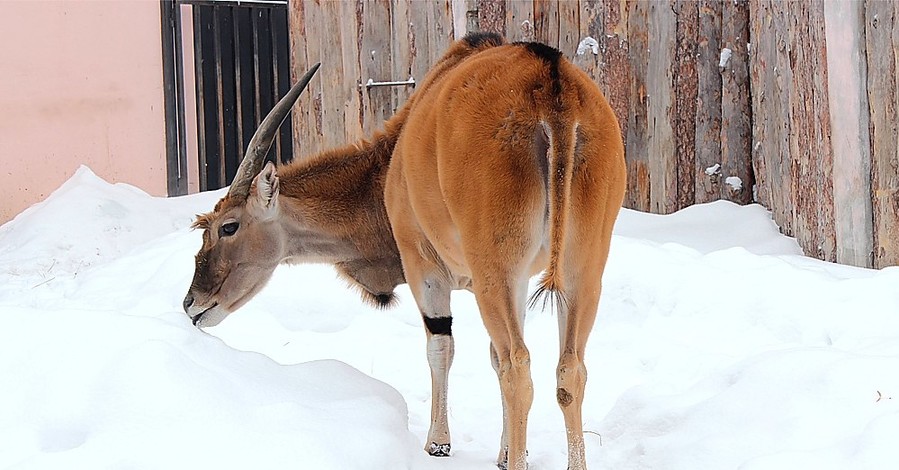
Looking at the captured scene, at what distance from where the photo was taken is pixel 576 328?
3.59 m

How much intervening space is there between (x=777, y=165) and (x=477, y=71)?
3311mm

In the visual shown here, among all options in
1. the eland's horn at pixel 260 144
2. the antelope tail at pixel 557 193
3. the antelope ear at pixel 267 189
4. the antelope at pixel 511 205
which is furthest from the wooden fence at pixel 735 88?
the antelope ear at pixel 267 189

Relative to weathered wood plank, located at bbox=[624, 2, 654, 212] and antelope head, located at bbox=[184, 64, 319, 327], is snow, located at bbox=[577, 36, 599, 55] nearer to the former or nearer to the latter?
weathered wood plank, located at bbox=[624, 2, 654, 212]

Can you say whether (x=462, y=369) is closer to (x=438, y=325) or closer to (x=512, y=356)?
(x=438, y=325)

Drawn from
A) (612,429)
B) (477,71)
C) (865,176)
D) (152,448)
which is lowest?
(612,429)

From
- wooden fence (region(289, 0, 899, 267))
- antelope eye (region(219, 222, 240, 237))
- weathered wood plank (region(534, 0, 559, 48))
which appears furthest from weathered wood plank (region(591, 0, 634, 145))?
antelope eye (region(219, 222, 240, 237))

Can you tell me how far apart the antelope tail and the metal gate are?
824cm

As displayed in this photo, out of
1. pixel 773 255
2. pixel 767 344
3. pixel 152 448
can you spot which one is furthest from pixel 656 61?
pixel 152 448

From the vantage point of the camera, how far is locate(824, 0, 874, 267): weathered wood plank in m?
5.64

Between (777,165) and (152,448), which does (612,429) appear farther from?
(777,165)

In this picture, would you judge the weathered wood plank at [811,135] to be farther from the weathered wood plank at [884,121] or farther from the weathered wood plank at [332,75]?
the weathered wood plank at [332,75]

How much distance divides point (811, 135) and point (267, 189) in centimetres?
318

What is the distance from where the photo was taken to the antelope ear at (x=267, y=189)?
15.6 feet

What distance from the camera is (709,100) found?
693 centimetres
